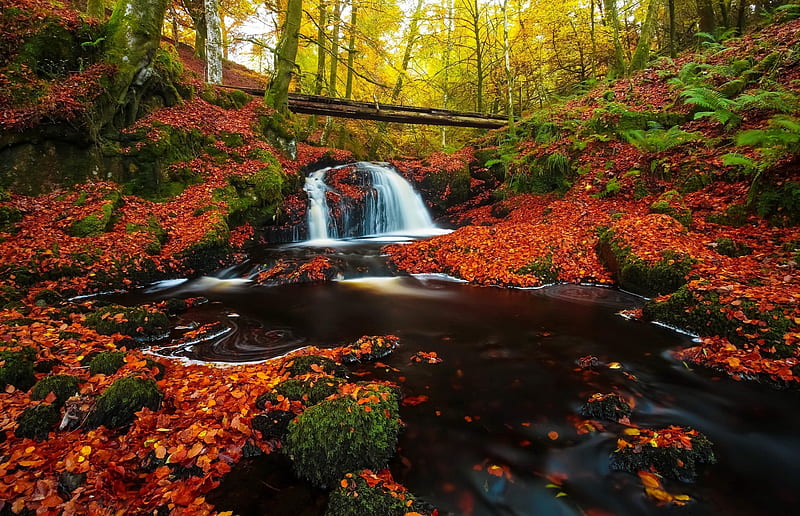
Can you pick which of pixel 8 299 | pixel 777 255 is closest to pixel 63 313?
pixel 8 299

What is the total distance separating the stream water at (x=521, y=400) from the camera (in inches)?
98.8

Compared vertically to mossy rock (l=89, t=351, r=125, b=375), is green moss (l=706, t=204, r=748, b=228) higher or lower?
higher

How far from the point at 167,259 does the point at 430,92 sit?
2066 cm

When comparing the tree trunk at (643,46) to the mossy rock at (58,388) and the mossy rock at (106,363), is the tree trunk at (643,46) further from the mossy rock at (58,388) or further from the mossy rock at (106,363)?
the mossy rock at (58,388)

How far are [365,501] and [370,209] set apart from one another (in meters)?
12.7

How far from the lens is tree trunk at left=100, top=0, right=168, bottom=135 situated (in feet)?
28.4

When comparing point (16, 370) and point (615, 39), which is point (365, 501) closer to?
point (16, 370)

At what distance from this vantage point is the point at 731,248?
6.05 meters

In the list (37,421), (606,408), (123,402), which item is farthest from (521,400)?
(37,421)

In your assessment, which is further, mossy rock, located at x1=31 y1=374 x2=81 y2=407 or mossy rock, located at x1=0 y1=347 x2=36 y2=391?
mossy rock, located at x1=0 y1=347 x2=36 y2=391

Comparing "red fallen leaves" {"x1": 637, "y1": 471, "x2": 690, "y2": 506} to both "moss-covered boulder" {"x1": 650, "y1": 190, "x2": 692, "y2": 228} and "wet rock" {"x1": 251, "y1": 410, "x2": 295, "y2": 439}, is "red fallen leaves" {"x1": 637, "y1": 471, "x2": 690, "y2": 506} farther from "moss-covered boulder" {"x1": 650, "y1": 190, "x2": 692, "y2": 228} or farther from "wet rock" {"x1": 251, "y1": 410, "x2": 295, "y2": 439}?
"moss-covered boulder" {"x1": 650, "y1": 190, "x2": 692, "y2": 228}

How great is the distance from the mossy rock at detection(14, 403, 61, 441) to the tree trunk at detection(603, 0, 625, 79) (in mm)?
17949

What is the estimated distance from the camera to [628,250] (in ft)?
23.0

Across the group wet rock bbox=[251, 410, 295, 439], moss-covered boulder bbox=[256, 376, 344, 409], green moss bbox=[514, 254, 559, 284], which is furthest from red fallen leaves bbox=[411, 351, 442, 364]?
green moss bbox=[514, 254, 559, 284]
